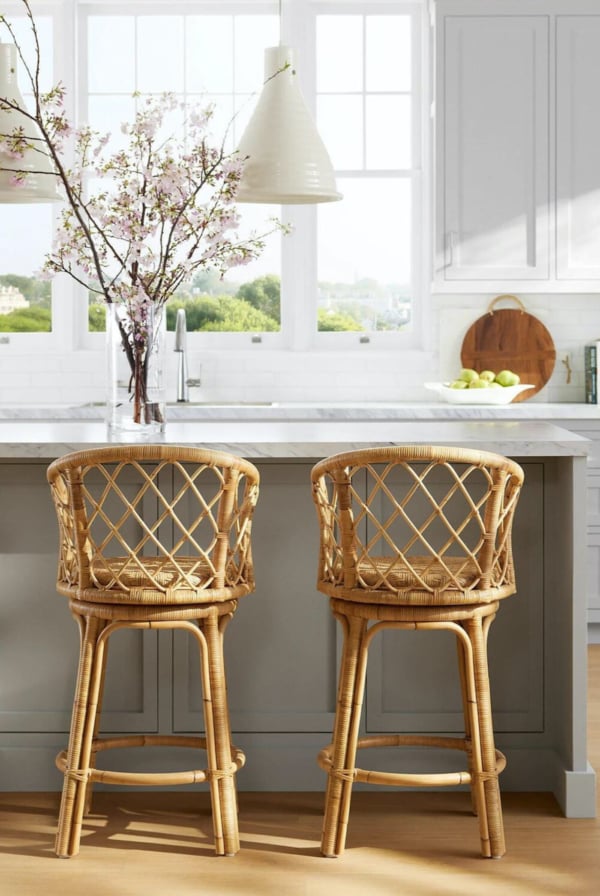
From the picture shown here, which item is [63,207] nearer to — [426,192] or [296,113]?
[426,192]

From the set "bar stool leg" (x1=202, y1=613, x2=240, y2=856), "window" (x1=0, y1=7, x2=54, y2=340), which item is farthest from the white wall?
"bar stool leg" (x1=202, y1=613, x2=240, y2=856)

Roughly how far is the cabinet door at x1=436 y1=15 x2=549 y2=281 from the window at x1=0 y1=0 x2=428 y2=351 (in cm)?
49

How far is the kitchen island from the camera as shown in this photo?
316 cm

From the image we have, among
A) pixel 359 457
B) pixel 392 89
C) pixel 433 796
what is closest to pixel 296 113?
pixel 359 457

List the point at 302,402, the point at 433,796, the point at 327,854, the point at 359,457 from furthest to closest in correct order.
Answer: the point at 302,402 → the point at 433,796 → the point at 327,854 → the point at 359,457

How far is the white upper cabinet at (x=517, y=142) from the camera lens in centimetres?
521

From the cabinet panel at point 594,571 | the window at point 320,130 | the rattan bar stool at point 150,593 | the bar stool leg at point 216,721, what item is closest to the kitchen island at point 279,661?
the rattan bar stool at point 150,593

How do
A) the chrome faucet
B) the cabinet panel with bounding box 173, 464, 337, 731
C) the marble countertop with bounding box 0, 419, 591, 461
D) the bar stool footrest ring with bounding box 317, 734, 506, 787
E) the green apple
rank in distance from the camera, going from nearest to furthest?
the bar stool footrest ring with bounding box 317, 734, 506, 787
the marble countertop with bounding box 0, 419, 591, 461
the cabinet panel with bounding box 173, 464, 337, 731
the green apple
the chrome faucet

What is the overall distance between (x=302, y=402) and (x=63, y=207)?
1.56 m

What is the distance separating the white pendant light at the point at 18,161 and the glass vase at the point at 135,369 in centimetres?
37

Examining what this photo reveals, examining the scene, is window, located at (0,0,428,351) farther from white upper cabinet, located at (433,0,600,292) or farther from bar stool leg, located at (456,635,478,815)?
bar stool leg, located at (456,635,478,815)

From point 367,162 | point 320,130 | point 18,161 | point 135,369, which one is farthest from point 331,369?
point 18,161

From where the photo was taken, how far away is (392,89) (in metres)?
5.75

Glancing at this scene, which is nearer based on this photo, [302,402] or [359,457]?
[359,457]
